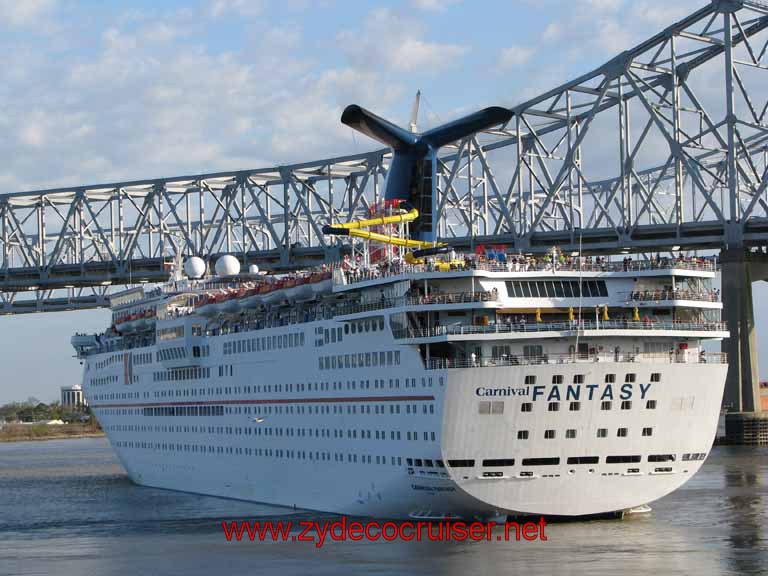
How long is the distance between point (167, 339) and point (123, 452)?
1019cm

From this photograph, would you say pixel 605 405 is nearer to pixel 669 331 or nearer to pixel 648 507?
pixel 669 331

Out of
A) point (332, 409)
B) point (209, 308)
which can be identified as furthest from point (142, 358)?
point (332, 409)

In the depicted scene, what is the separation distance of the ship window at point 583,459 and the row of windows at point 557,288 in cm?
508

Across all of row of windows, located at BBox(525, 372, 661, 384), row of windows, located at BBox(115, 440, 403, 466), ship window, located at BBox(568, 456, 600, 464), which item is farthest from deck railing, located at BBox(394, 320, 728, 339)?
row of windows, located at BBox(115, 440, 403, 466)

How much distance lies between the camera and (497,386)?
41.9 m

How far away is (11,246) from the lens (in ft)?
436

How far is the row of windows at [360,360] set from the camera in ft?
148

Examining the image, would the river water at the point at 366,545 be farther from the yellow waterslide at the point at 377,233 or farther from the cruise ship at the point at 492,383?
the yellow waterslide at the point at 377,233

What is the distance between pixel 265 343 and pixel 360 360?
8382 millimetres

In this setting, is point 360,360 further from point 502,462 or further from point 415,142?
point 415,142

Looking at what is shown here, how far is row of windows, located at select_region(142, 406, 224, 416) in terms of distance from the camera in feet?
194

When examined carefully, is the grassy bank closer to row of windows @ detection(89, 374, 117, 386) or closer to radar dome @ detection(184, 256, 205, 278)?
row of windows @ detection(89, 374, 117, 386)

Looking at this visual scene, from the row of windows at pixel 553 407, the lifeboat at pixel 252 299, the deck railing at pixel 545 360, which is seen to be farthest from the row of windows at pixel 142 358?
the row of windows at pixel 553 407

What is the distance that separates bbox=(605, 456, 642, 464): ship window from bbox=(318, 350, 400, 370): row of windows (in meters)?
7.14
